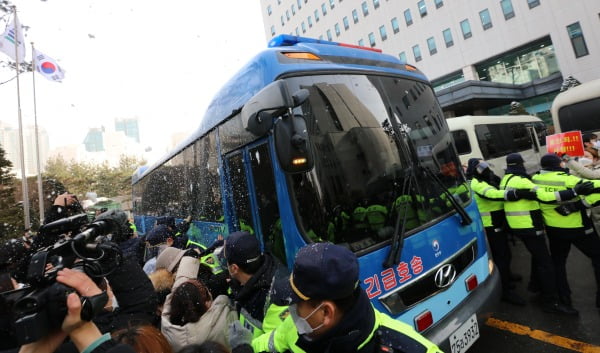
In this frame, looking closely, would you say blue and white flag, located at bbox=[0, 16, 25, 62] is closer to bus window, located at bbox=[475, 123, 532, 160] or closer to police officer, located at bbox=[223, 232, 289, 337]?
police officer, located at bbox=[223, 232, 289, 337]

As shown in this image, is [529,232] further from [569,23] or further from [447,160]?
[569,23]

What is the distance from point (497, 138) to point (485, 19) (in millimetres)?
18886

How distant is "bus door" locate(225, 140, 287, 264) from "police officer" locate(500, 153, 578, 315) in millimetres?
2914

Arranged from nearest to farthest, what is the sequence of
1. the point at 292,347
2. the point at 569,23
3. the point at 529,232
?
the point at 292,347
the point at 529,232
the point at 569,23

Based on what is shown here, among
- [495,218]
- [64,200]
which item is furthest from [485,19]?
[64,200]

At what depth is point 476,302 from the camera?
8.85ft

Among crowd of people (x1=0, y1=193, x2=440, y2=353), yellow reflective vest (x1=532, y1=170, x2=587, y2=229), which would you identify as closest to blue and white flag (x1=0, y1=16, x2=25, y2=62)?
crowd of people (x1=0, y1=193, x2=440, y2=353)

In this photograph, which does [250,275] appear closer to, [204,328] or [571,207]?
[204,328]

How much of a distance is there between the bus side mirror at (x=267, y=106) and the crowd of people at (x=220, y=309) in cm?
85

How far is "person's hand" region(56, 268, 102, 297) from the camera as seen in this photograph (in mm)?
1191

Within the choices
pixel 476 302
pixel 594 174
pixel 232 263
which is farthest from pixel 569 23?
pixel 232 263

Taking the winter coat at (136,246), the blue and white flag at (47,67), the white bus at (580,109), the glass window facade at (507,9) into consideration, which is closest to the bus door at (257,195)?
the winter coat at (136,246)

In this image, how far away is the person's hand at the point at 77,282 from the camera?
3.91 ft

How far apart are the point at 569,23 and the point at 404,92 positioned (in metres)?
27.3
